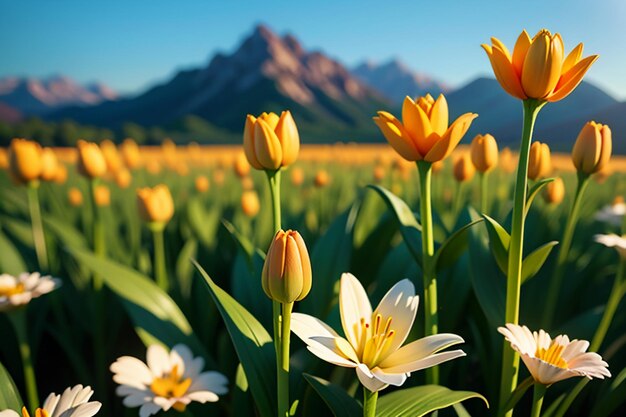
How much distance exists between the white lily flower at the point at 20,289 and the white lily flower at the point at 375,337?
0.73 meters

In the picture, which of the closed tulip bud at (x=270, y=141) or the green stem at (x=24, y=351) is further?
Answer: the green stem at (x=24, y=351)

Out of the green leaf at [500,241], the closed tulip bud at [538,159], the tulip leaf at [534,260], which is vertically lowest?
the tulip leaf at [534,260]

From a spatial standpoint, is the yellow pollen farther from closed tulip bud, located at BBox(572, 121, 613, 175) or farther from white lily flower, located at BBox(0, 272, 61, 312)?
closed tulip bud, located at BBox(572, 121, 613, 175)

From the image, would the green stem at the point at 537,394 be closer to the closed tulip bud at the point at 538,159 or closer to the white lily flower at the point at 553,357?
the white lily flower at the point at 553,357

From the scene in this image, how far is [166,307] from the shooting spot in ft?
4.14

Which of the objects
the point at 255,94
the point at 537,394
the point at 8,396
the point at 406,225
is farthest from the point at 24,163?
the point at 255,94

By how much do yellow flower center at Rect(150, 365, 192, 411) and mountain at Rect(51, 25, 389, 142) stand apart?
288 feet

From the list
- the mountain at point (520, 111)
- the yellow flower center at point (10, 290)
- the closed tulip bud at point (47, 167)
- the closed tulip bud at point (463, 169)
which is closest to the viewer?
the yellow flower center at point (10, 290)

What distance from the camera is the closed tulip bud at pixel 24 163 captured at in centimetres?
166

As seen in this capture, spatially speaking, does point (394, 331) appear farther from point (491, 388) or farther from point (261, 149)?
point (491, 388)

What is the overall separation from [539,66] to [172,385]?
94 centimetres

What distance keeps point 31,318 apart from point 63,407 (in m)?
1.34

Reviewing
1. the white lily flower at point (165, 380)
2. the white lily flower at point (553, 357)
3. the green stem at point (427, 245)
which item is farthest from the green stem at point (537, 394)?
the white lily flower at point (165, 380)

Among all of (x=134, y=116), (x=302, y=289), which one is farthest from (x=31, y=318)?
(x=134, y=116)
